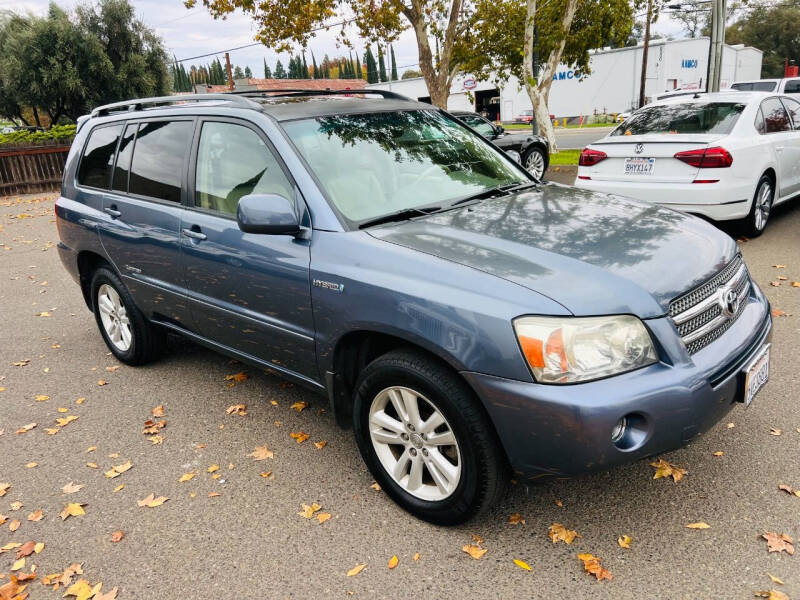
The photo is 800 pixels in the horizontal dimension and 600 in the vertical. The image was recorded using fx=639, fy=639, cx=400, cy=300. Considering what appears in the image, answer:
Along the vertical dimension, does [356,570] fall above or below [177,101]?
below

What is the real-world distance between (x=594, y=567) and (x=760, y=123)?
20.8 ft

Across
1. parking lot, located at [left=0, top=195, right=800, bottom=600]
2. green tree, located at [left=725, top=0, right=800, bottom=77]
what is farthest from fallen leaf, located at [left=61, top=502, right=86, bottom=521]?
green tree, located at [left=725, top=0, right=800, bottom=77]

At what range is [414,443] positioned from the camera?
2.81 metres

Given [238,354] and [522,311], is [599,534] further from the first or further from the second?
[238,354]

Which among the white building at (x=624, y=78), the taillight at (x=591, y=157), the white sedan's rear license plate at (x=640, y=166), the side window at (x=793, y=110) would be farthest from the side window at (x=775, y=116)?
the white building at (x=624, y=78)

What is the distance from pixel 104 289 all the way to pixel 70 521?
2.27 metres

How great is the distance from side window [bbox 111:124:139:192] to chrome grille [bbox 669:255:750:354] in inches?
141

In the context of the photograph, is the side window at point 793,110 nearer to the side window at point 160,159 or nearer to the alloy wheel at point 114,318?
the side window at point 160,159

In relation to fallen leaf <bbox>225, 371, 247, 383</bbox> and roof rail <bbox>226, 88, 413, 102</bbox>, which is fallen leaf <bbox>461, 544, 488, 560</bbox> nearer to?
fallen leaf <bbox>225, 371, 247, 383</bbox>

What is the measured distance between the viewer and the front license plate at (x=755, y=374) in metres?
2.63

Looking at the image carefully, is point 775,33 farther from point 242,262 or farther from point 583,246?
point 242,262

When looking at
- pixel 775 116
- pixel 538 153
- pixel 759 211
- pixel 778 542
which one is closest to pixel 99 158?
pixel 778 542

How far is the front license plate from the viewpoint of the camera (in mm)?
2635

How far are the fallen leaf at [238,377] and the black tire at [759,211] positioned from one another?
5568mm
